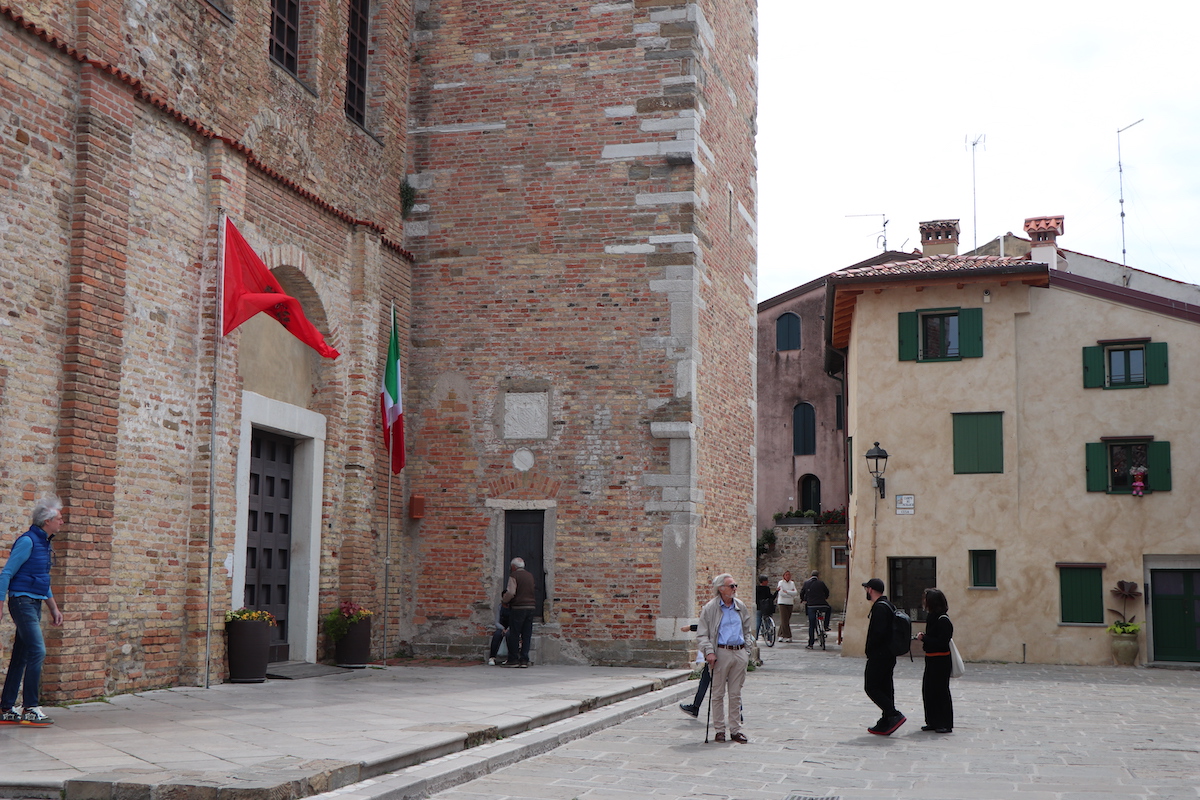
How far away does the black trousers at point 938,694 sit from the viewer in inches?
407

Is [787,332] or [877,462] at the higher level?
[787,332]

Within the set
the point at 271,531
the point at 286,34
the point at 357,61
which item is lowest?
the point at 271,531

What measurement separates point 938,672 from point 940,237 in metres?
21.3

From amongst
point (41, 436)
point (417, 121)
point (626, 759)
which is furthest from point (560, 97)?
point (626, 759)

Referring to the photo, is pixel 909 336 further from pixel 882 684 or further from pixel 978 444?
pixel 882 684

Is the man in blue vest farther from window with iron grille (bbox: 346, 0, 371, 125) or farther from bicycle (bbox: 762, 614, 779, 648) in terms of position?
bicycle (bbox: 762, 614, 779, 648)

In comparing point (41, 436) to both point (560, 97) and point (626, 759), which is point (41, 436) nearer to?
point (626, 759)

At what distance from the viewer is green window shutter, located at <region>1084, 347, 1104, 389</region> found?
20703 millimetres

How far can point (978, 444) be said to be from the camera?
2105cm

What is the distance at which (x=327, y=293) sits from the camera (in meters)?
14.5

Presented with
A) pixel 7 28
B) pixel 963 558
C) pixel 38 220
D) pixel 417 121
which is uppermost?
pixel 417 121

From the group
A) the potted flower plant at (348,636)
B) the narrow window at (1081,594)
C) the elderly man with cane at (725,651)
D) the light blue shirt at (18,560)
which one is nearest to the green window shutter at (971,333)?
the narrow window at (1081,594)

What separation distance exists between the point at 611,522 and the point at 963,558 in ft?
27.6

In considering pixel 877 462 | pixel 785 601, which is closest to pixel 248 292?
pixel 877 462
